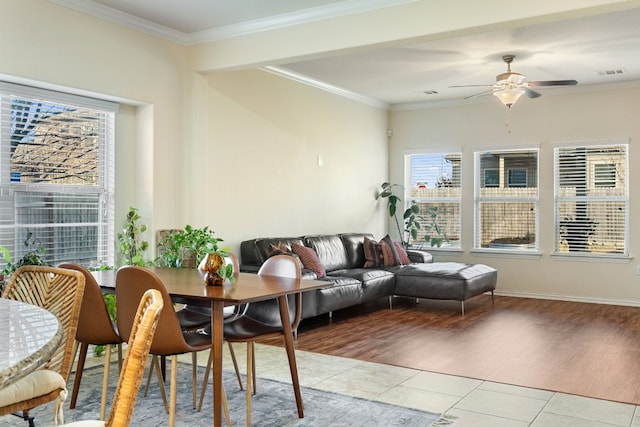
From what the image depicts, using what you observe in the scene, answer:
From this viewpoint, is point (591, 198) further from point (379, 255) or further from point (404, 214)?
point (379, 255)

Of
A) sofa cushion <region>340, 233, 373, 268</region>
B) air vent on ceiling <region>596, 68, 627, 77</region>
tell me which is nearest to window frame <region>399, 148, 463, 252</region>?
sofa cushion <region>340, 233, 373, 268</region>

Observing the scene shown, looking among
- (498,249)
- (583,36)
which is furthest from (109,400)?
(498,249)

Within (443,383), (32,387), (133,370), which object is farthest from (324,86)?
(133,370)

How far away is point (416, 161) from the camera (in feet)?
29.5

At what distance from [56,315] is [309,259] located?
3.91m

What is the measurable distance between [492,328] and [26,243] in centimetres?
429

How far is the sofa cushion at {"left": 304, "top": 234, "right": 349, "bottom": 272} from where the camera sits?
6.75m

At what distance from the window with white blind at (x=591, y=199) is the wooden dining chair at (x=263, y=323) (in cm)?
502

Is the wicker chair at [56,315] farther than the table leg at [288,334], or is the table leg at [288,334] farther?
the table leg at [288,334]

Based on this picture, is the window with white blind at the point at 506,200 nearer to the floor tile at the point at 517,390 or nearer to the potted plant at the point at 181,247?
the floor tile at the point at 517,390

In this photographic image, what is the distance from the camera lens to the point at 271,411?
3410 mm

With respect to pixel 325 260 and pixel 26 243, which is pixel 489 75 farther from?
pixel 26 243

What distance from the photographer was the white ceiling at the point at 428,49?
15.0ft

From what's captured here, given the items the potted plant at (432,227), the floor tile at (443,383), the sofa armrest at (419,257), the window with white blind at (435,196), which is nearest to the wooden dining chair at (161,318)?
the floor tile at (443,383)
